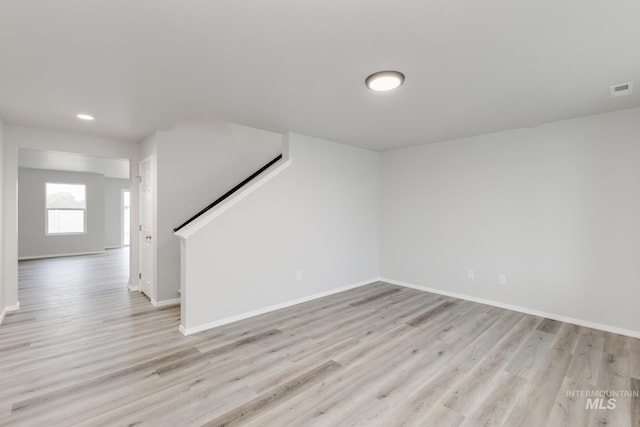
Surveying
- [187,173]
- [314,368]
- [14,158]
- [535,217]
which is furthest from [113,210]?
[535,217]

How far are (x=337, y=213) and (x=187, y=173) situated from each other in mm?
2253

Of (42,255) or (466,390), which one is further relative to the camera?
(42,255)

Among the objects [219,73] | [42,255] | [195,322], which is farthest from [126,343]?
[42,255]

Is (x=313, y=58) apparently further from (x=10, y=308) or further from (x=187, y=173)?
(x=10, y=308)

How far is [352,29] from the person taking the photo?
5.56ft

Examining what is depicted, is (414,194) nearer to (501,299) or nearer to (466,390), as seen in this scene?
(501,299)

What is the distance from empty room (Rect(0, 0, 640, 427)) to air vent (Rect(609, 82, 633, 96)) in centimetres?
4

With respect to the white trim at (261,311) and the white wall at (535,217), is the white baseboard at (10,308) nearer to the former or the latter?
the white trim at (261,311)

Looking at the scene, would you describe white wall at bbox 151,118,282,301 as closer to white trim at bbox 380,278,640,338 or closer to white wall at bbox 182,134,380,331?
white wall at bbox 182,134,380,331

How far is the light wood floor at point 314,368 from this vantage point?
1825mm

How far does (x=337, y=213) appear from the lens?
4547 mm

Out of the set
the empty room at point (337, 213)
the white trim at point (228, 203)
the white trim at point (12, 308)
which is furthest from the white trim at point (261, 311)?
the white trim at point (12, 308)

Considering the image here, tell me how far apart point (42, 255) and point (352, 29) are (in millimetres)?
9824

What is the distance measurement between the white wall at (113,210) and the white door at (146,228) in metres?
6.30
